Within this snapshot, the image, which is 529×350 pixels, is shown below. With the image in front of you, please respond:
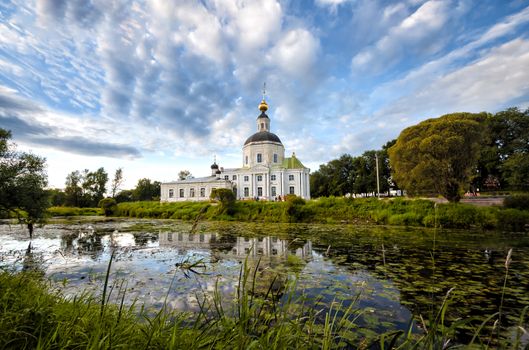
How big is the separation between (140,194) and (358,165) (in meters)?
51.7

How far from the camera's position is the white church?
40594 millimetres

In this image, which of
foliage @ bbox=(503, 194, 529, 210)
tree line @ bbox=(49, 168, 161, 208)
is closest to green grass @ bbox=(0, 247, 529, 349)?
foliage @ bbox=(503, 194, 529, 210)

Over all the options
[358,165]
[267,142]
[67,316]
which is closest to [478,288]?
[67,316]

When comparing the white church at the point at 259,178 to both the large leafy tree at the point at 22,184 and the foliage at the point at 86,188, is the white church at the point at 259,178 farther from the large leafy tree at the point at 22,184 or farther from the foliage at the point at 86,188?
the large leafy tree at the point at 22,184

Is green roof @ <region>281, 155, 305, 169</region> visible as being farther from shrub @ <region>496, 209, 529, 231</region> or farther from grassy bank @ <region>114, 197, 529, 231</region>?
shrub @ <region>496, 209, 529, 231</region>

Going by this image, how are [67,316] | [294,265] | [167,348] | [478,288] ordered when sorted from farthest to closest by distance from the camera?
[294,265], [478,288], [67,316], [167,348]

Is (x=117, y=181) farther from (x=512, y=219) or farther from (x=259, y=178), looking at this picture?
(x=512, y=219)

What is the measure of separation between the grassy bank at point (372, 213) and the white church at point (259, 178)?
1286 centimetres

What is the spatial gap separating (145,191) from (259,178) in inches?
1481

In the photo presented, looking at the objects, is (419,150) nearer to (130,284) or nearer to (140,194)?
(130,284)

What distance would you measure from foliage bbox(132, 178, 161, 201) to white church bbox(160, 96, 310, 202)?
23.1 m

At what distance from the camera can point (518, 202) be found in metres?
15.6

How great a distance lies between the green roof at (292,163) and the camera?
41513 mm

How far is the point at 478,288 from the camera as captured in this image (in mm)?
5109
